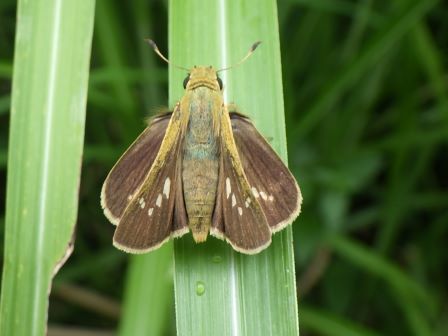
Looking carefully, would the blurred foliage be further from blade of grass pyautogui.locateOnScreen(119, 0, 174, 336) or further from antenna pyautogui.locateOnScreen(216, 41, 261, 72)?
antenna pyautogui.locateOnScreen(216, 41, 261, 72)

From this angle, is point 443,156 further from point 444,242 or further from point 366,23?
point 366,23

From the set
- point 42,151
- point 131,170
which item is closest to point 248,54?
point 131,170

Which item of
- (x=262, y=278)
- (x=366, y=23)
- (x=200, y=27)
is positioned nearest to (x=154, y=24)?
(x=366, y=23)

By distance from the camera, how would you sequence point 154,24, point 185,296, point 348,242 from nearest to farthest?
point 185,296, point 348,242, point 154,24

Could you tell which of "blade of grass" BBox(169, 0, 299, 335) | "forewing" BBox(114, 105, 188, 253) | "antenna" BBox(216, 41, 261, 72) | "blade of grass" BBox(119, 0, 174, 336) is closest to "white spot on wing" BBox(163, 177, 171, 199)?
"forewing" BBox(114, 105, 188, 253)

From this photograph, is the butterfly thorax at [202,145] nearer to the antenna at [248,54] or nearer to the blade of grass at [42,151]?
the antenna at [248,54]

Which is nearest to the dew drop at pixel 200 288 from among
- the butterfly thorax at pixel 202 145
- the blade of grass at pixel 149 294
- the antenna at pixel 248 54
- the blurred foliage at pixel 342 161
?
the butterfly thorax at pixel 202 145
